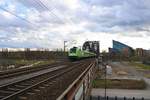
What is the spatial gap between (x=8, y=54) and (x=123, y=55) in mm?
72977

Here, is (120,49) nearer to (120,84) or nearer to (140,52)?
(140,52)

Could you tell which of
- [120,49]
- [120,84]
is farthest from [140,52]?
[120,84]

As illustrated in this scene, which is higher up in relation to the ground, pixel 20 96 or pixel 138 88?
pixel 20 96

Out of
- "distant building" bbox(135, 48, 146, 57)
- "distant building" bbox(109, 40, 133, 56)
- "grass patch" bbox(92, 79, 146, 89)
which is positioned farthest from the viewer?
"distant building" bbox(135, 48, 146, 57)

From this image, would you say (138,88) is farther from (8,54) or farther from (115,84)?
(8,54)

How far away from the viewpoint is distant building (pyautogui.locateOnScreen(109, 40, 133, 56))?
507ft

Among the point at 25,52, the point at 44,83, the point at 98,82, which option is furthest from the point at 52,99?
the point at 25,52

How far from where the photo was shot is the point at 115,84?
57.2 meters

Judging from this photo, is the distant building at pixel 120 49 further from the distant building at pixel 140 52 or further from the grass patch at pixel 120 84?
the grass patch at pixel 120 84

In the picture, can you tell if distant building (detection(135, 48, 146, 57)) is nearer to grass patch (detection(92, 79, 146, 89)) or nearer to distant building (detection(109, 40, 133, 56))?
distant building (detection(109, 40, 133, 56))

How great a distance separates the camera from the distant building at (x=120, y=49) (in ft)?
507

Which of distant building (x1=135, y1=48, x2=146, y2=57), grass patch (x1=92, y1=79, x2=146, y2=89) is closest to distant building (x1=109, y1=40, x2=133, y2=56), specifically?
distant building (x1=135, y1=48, x2=146, y2=57)

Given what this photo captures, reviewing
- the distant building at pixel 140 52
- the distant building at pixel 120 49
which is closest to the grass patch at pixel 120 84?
the distant building at pixel 120 49

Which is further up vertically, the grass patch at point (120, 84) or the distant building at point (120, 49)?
the distant building at point (120, 49)
